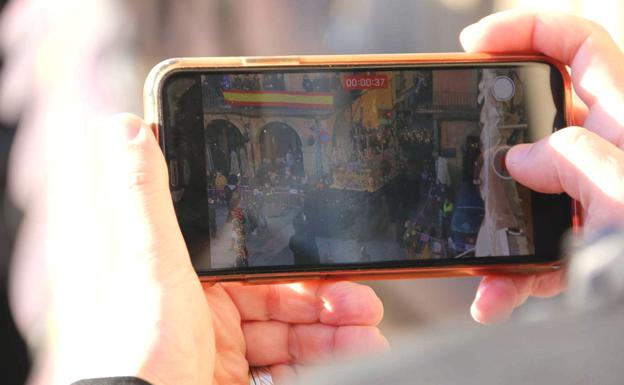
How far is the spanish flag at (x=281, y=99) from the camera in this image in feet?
2.56

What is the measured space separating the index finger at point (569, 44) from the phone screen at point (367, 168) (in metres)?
0.02

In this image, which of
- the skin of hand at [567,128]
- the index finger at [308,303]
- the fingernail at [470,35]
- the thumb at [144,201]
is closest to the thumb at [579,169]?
the skin of hand at [567,128]

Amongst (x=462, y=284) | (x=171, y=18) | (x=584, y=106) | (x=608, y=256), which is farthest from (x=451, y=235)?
(x=171, y=18)

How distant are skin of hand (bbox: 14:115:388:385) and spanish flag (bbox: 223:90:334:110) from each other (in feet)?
0.47

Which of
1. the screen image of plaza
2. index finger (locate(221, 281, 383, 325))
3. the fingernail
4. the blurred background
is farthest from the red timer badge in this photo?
the blurred background

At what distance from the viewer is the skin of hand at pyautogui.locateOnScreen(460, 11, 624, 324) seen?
703mm

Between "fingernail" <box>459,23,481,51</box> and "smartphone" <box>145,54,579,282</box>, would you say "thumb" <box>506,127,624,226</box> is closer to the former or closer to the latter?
"smartphone" <box>145,54,579,282</box>

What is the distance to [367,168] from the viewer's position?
80 centimetres

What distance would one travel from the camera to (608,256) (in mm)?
301

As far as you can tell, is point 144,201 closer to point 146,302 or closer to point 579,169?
point 146,302

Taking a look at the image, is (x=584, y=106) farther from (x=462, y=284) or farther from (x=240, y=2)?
(x=240, y=2)

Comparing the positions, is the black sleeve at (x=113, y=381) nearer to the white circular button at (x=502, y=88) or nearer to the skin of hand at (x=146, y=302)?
the skin of hand at (x=146, y=302)

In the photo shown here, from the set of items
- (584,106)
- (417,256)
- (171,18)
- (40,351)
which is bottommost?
(40,351)

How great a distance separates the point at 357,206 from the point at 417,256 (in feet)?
0.32
